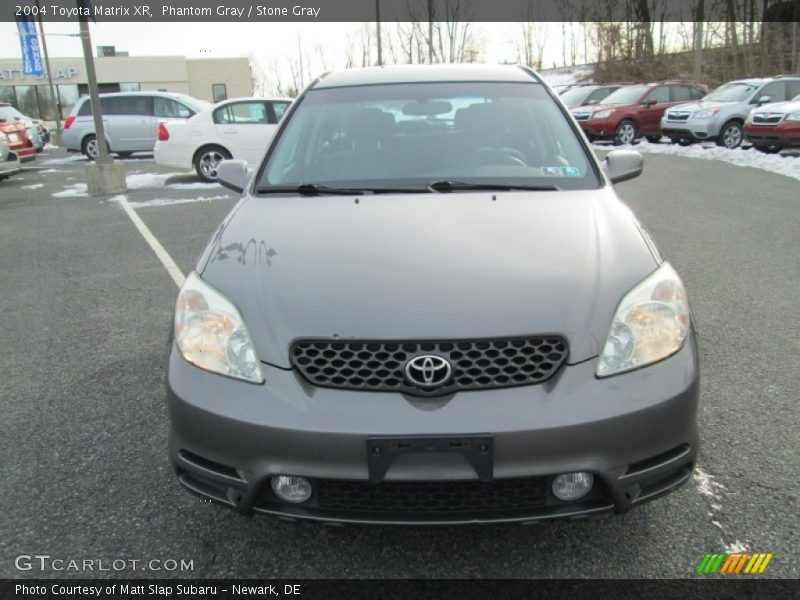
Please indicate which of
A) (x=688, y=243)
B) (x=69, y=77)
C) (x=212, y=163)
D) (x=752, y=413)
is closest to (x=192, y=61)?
(x=69, y=77)

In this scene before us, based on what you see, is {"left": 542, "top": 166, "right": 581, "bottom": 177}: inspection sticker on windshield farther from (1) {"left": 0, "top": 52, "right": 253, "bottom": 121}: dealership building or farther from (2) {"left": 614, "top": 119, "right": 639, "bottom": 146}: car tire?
(1) {"left": 0, "top": 52, "right": 253, "bottom": 121}: dealership building

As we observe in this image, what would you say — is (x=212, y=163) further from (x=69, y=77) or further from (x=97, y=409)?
(x=69, y=77)

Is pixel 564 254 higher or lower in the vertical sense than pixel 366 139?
lower

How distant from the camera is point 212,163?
1254 cm

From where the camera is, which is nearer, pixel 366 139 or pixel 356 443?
pixel 356 443

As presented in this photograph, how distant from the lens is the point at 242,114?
493 inches

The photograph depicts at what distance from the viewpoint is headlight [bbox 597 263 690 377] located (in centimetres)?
198

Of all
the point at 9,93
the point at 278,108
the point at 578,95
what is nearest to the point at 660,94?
the point at 578,95

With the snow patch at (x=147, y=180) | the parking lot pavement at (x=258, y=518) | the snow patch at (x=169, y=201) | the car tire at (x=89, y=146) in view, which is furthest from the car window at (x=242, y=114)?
the parking lot pavement at (x=258, y=518)

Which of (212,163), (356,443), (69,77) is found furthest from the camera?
(69,77)

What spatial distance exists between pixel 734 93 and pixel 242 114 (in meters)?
11.7

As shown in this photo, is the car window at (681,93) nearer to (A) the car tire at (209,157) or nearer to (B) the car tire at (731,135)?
(B) the car tire at (731,135)

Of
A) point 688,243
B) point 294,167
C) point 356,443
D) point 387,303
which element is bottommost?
point 688,243

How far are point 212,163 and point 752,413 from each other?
1120 centimetres
